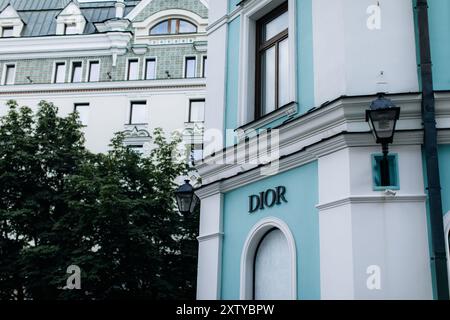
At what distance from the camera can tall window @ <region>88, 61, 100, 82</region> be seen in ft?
106

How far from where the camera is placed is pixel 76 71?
1282 inches

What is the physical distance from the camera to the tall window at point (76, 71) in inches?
1273

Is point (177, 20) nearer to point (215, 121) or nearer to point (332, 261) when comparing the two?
point (215, 121)

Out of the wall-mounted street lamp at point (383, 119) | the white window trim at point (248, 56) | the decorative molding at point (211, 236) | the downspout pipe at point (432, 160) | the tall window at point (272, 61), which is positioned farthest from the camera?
the white window trim at point (248, 56)

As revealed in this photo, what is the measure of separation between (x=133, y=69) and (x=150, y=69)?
2.94 ft

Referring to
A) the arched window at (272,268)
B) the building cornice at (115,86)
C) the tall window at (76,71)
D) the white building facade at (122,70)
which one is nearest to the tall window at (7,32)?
the white building facade at (122,70)

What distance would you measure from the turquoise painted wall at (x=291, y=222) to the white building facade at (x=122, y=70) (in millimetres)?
20636

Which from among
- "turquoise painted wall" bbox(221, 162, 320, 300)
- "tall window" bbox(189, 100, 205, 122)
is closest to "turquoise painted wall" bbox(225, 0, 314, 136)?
"turquoise painted wall" bbox(221, 162, 320, 300)

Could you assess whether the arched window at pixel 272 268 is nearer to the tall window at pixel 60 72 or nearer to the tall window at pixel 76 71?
the tall window at pixel 76 71

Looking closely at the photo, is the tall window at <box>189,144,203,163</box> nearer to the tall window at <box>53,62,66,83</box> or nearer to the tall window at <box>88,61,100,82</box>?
the tall window at <box>88,61,100,82</box>

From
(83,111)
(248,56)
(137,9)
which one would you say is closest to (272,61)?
(248,56)

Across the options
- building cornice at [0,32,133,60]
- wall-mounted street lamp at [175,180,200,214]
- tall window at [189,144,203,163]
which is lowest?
wall-mounted street lamp at [175,180,200,214]

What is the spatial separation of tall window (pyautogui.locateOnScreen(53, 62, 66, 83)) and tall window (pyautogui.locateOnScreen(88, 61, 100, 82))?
A: 4.57 feet
